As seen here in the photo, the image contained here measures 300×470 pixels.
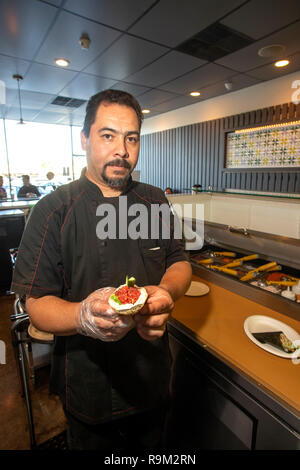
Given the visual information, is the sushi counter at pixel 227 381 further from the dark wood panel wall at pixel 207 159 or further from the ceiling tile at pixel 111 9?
the dark wood panel wall at pixel 207 159

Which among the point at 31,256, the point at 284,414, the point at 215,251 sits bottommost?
the point at 284,414

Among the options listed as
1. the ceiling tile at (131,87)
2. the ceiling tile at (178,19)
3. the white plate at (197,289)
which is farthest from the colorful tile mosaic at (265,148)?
the white plate at (197,289)

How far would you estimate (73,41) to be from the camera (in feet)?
9.92

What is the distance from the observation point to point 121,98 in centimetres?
105

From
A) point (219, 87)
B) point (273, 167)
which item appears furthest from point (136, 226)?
point (219, 87)

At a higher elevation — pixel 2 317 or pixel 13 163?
pixel 13 163

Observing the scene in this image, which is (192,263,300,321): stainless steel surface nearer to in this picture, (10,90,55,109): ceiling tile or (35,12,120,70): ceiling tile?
(35,12,120,70): ceiling tile

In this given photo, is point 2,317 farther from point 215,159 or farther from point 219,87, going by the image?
point 219,87

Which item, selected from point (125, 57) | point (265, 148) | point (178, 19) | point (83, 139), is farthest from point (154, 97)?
point (83, 139)

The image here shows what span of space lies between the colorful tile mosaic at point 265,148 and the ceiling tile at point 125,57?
222 cm

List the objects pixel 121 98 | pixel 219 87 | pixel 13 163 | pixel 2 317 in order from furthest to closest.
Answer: pixel 13 163
pixel 219 87
pixel 2 317
pixel 121 98

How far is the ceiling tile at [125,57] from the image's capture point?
3.07 metres

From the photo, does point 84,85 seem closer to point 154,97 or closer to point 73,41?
point 154,97

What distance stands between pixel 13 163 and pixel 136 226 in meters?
8.56
